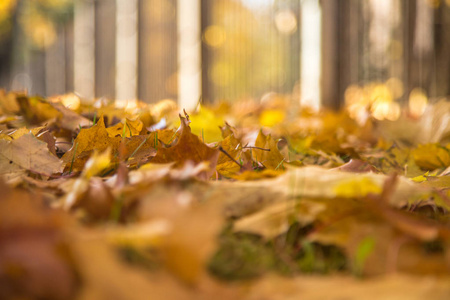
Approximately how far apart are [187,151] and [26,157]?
24cm

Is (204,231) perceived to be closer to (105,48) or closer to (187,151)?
(187,151)

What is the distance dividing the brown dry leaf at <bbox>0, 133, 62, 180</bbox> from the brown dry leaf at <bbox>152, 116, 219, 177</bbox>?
0.17 metres

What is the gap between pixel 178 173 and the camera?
529 mm

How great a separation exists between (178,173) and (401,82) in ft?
9.65

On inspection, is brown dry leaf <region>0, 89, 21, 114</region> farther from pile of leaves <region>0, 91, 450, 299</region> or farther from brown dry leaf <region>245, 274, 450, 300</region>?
brown dry leaf <region>245, 274, 450, 300</region>

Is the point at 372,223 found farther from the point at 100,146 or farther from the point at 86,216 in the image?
the point at 100,146

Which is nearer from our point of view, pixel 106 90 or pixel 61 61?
pixel 106 90

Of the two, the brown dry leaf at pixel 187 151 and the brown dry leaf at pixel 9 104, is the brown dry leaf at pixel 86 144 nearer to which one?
the brown dry leaf at pixel 187 151

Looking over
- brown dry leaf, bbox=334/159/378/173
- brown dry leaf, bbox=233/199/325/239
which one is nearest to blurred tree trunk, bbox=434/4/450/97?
brown dry leaf, bbox=334/159/378/173

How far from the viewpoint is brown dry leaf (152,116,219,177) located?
0.66 metres

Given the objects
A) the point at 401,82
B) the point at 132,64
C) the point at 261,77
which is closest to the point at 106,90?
the point at 132,64

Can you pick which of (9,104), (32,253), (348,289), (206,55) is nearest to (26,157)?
(32,253)

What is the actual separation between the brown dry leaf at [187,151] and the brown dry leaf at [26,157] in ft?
0.55

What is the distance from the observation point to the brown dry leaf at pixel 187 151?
2.16 ft
